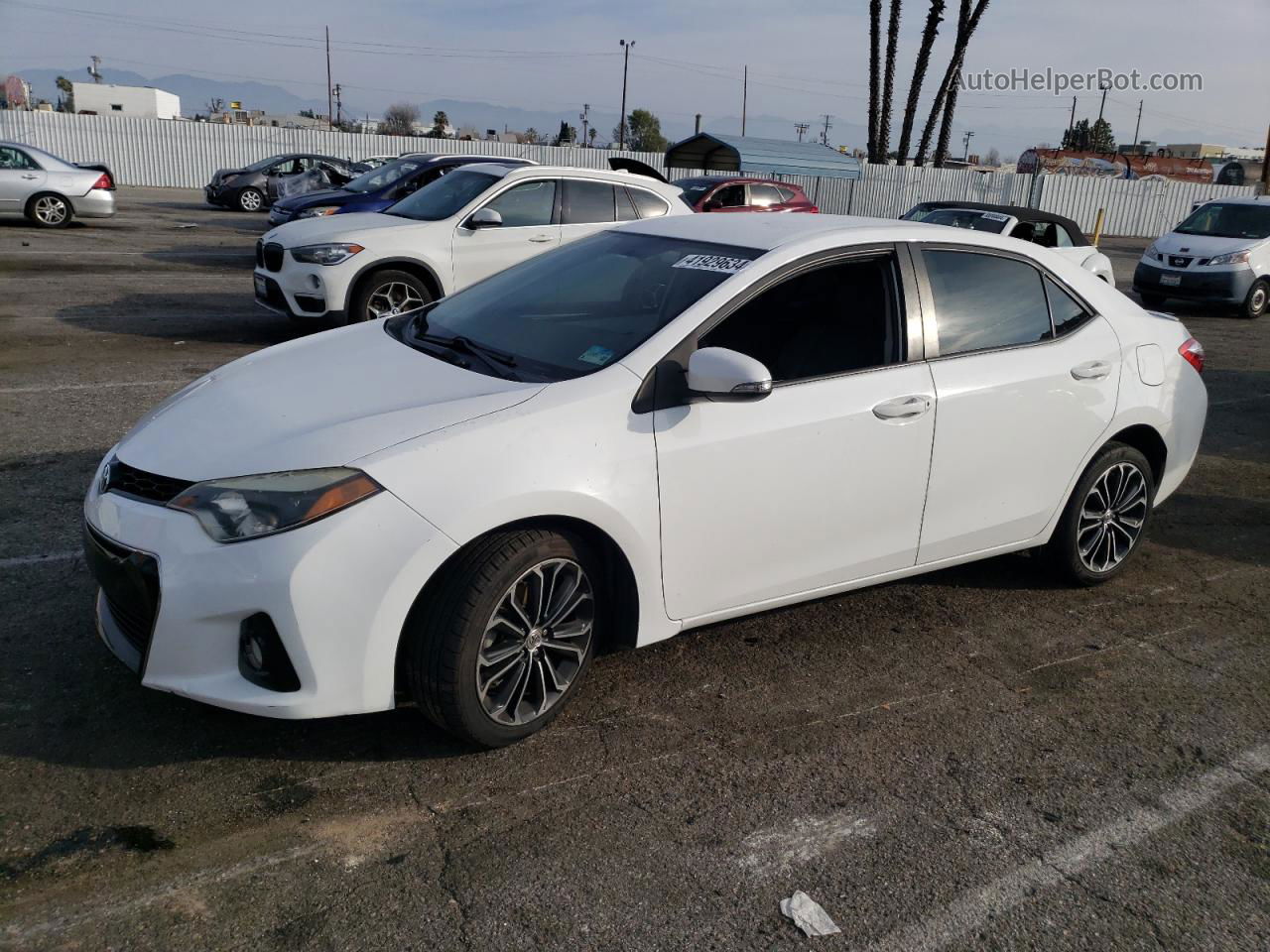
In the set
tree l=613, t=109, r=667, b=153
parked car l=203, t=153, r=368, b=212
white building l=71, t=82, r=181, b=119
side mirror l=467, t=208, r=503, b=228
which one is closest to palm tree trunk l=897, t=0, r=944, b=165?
parked car l=203, t=153, r=368, b=212

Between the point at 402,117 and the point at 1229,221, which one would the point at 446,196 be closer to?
the point at 1229,221

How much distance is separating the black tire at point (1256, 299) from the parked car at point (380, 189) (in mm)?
10650

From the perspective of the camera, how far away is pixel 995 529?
451 centimetres

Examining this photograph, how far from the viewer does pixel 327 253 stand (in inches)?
369

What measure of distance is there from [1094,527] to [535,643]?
114 inches

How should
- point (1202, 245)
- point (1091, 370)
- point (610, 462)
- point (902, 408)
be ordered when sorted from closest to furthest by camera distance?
point (610, 462), point (902, 408), point (1091, 370), point (1202, 245)

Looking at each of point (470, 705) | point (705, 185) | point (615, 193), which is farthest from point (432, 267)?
point (705, 185)

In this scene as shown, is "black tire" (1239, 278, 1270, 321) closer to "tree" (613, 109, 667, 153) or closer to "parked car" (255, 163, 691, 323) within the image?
"parked car" (255, 163, 691, 323)

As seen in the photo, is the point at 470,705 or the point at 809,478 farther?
the point at 809,478

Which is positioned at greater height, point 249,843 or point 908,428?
point 908,428

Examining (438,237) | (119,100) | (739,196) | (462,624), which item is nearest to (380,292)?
(438,237)

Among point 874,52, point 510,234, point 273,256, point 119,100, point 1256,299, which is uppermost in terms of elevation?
point 874,52

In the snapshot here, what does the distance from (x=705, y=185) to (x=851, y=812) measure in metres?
15.6

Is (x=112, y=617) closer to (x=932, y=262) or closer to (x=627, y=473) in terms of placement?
(x=627, y=473)
